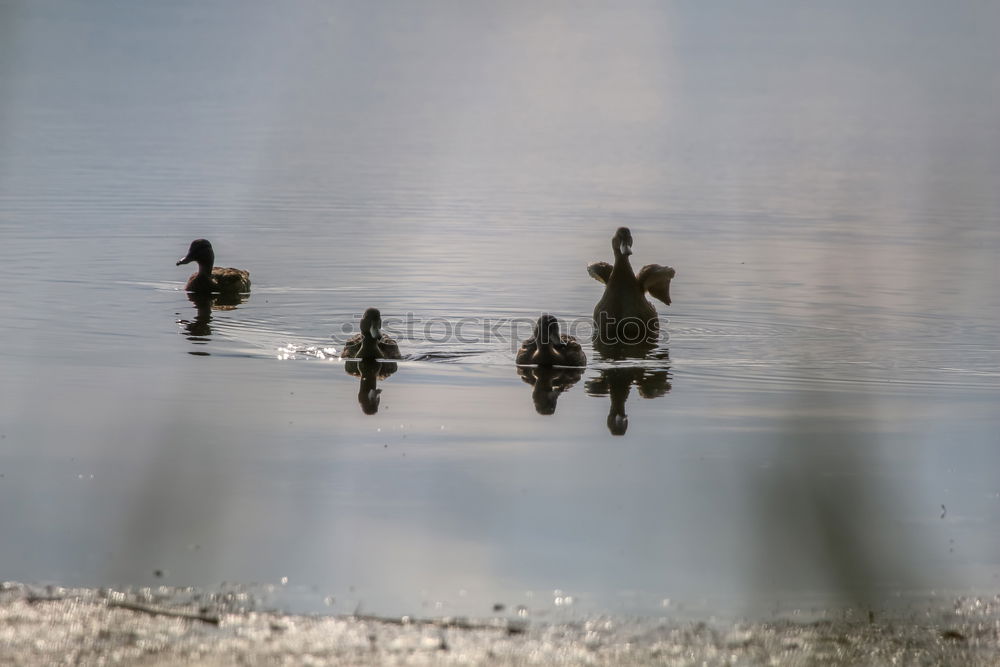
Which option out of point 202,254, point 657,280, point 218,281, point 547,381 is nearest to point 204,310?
point 218,281

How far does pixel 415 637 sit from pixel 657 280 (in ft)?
31.6

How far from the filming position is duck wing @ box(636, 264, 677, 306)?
46.8ft

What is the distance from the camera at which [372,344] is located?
471 inches

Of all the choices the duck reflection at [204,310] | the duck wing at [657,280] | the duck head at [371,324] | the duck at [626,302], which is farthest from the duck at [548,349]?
the duck reflection at [204,310]

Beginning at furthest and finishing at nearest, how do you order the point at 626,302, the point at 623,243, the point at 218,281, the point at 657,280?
the point at 218,281 < the point at 623,243 < the point at 657,280 < the point at 626,302

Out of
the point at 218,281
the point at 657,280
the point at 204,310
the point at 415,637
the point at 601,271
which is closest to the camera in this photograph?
the point at 415,637

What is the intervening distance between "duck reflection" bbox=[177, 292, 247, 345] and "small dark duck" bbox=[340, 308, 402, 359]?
1633 mm

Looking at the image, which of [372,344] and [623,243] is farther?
[623,243]

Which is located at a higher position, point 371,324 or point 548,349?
point 371,324

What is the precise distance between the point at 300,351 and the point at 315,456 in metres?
4.50

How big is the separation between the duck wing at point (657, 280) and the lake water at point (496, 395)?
369 millimetres

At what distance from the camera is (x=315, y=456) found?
8.17m

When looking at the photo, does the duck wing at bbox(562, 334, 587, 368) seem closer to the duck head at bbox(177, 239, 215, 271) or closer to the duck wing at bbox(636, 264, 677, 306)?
the duck wing at bbox(636, 264, 677, 306)

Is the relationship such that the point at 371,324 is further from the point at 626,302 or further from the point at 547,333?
the point at 626,302
